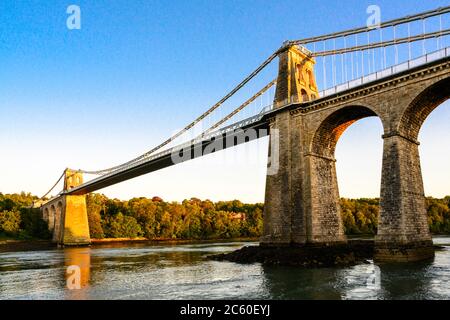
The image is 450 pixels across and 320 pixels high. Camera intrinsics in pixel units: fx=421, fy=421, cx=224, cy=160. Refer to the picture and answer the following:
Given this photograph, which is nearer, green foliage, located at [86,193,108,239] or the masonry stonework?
the masonry stonework

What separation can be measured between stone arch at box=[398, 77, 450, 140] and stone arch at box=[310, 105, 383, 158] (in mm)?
2870

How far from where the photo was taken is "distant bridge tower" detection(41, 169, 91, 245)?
212 ft

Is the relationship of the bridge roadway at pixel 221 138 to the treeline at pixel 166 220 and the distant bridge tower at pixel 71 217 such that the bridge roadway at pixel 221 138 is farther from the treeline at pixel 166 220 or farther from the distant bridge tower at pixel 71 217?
the treeline at pixel 166 220

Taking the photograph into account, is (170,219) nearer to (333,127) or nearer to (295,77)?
(295,77)

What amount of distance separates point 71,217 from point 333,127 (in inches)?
1946

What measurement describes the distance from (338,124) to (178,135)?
24.2 meters

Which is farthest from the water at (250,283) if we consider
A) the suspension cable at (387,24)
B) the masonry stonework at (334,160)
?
the suspension cable at (387,24)

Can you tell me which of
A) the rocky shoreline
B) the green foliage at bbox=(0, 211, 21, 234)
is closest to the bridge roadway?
the rocky shoreline

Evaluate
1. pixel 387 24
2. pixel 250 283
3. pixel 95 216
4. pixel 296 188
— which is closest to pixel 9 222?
pixel 95 216

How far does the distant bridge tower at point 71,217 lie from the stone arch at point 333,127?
4744cm

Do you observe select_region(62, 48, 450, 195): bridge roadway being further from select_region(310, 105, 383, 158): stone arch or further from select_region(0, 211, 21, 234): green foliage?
select_region(0, 211, 21, 234): green foliage

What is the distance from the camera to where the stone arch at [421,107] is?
2256 centimetres
